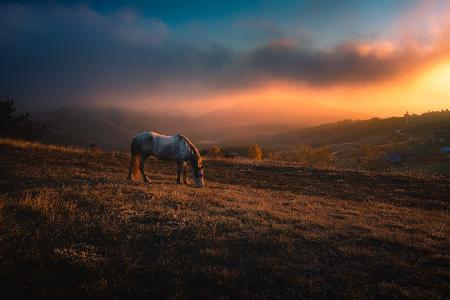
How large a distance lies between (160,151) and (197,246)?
37.9 feet

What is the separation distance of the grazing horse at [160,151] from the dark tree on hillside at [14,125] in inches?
1608

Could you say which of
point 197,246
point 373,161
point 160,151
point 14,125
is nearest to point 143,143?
point 160,151

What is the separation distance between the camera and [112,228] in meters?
10.6

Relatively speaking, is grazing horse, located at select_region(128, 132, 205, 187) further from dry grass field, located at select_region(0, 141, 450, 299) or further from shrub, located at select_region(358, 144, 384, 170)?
shrub, located at select_region(358, 144, 384, 170)

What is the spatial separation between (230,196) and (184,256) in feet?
30.0

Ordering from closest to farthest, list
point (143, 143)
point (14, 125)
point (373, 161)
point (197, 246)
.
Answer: point (197, 246), point (143, 143), point (14, 125), point (373, 161)

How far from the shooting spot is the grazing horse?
813 inches

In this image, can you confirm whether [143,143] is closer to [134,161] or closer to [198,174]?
[134,161]

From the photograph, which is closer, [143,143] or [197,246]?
[197,246]

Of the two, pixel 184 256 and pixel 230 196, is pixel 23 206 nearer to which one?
pixel 184 256

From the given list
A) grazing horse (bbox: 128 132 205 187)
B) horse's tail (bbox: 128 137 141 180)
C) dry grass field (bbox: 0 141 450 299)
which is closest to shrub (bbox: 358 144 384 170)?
dry grass field (bbox: 0 141 450 299)

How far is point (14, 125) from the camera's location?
54.2 meters

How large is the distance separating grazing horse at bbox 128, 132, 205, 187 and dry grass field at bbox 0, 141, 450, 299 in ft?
8.89

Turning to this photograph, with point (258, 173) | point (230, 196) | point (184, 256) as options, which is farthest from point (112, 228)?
point (258, 173)
